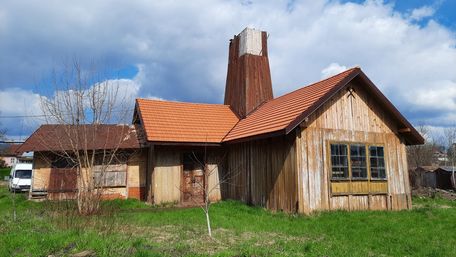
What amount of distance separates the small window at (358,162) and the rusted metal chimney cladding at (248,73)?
22.0 ft

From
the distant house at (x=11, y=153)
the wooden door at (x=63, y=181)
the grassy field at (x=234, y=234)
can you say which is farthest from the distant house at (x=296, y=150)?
the distant house at (x=11, y=153)

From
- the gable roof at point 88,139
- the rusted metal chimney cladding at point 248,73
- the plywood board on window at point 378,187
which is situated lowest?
the plywood board on window at point 378,187

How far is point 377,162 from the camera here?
1423cm

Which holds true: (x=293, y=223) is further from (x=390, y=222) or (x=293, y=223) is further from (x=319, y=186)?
(x=390, y=222)

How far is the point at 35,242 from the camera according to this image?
730 centimetres

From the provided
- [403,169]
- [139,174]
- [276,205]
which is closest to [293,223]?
[276,205]

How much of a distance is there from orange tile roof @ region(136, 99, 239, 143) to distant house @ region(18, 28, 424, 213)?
0.05 metres

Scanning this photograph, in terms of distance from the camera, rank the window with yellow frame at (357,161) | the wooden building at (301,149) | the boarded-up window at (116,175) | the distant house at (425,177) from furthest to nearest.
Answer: the distant house at (425,177) < the boarded-up window at (116,175) < the window with yellow frame at (357,161) < the wooden building at (301,149)

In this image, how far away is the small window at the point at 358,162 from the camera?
44.3ft

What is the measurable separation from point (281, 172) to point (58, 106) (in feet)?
27.3

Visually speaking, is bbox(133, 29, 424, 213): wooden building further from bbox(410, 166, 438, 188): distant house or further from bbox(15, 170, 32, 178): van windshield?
bbox(410, 166, 438, 188): distant house

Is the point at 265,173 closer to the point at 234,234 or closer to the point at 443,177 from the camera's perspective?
the point at 234,234

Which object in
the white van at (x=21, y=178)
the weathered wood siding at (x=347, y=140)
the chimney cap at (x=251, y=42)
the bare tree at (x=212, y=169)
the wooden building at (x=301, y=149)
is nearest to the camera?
the weathered wood siding at (x=347, y=140)

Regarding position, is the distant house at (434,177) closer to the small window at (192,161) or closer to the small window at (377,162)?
the small window at (377,162)
